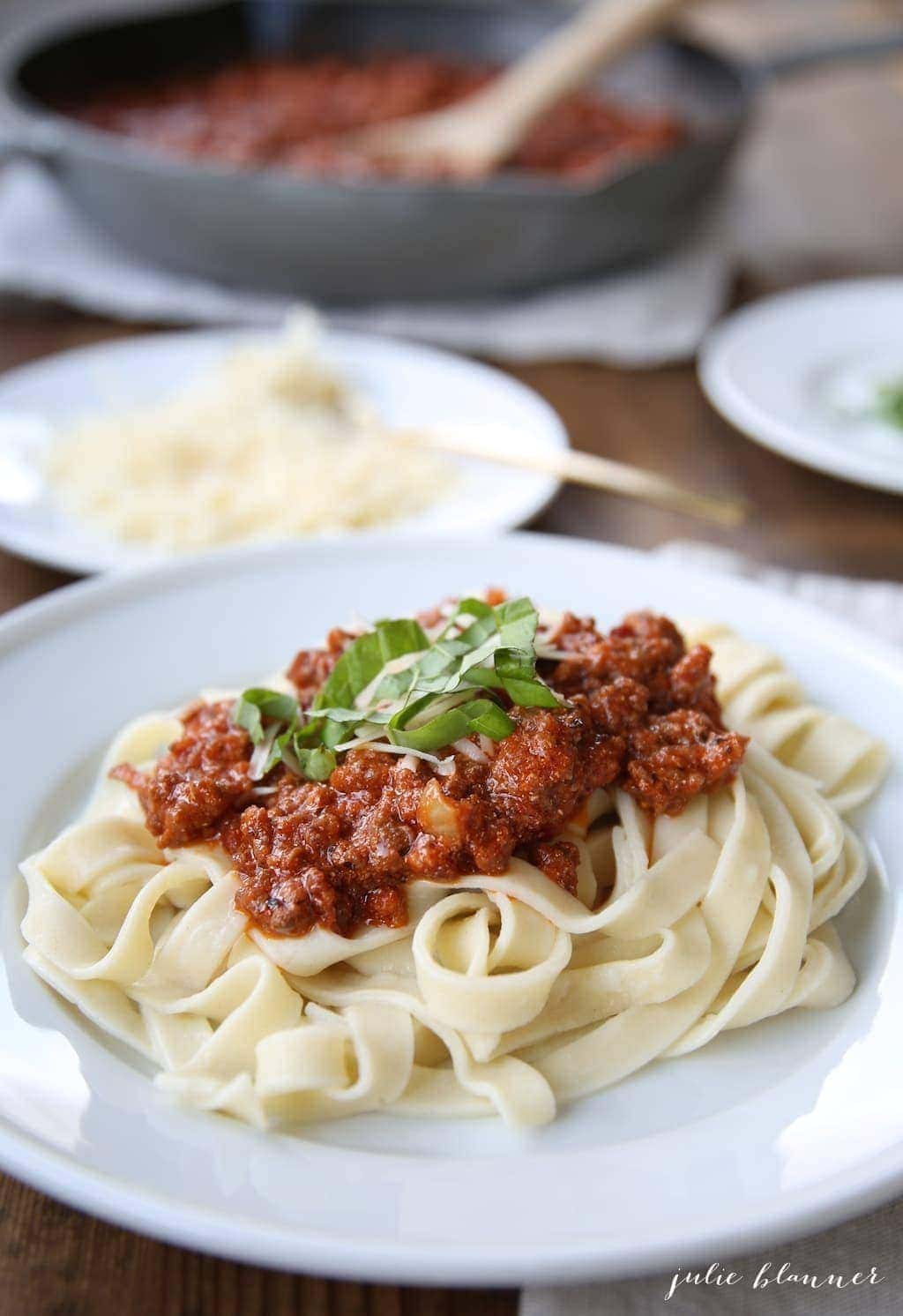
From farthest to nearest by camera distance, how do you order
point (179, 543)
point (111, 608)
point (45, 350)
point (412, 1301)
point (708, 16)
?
Answer: point (708, 16) < point (45, 350) < point (179, 543) < point (111, 608) < point (412, 1301)

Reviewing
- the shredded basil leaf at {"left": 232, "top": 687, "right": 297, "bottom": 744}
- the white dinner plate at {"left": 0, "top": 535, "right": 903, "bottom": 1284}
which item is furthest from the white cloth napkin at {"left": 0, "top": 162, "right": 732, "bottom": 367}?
the shredded basil leaf at {"left": 232, "top": 687, "right": 297, "bottom": 744}

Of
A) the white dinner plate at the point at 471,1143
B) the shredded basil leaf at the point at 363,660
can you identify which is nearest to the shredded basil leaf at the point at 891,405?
the white dinner plate at the point at 471,1143

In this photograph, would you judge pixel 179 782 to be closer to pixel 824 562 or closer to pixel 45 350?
Result: pixel 824 562

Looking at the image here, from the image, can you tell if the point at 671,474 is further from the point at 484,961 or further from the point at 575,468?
the point at 484,961

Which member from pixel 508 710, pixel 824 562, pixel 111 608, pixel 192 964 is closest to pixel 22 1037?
pixel 192 964

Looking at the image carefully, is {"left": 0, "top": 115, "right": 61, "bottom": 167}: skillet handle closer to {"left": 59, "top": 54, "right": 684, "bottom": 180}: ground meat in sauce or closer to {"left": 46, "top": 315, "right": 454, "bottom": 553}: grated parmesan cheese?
{"left": 59, "top": 54, "right": 684, "bottom": 180}: ground meat in sauce

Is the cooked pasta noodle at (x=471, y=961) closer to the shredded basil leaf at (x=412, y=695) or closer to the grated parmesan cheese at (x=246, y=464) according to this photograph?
the shredded basil leaf at (x=412, y=695)
